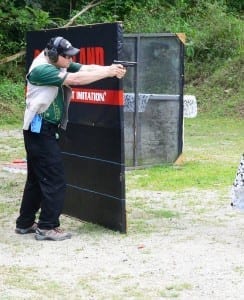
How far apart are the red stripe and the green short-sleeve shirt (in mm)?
374

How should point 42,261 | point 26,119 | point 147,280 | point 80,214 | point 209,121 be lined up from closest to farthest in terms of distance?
point 147,280 < point 42,261 < point 26,119 < point 80,214 < point 209,121

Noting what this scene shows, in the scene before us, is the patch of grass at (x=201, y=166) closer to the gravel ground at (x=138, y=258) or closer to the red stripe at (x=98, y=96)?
the gravel ground at (x=138, y=258)

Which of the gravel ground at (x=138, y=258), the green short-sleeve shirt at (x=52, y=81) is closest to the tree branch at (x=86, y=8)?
the gravel ground at (x=138, y=258)

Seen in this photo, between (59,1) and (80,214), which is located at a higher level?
(59,1)

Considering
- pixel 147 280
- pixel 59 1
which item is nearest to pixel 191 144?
pixel 147 280

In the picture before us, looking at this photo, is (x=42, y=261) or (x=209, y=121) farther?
(x=209, y=121)

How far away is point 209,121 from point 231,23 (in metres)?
5.06

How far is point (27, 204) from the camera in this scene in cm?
652

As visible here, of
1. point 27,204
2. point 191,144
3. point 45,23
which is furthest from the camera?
point 45,23

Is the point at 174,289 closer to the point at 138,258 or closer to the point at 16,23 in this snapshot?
the point at 138,258

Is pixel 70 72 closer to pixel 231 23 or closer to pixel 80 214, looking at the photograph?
pixel 80 214

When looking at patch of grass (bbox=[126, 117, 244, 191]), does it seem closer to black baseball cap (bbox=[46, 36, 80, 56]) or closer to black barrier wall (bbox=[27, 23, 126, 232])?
black barrier wall (bbox=[27, 23, 126, 232])

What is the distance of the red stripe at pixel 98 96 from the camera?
621cm

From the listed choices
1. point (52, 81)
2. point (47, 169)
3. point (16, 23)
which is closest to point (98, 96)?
point (52, 81)
